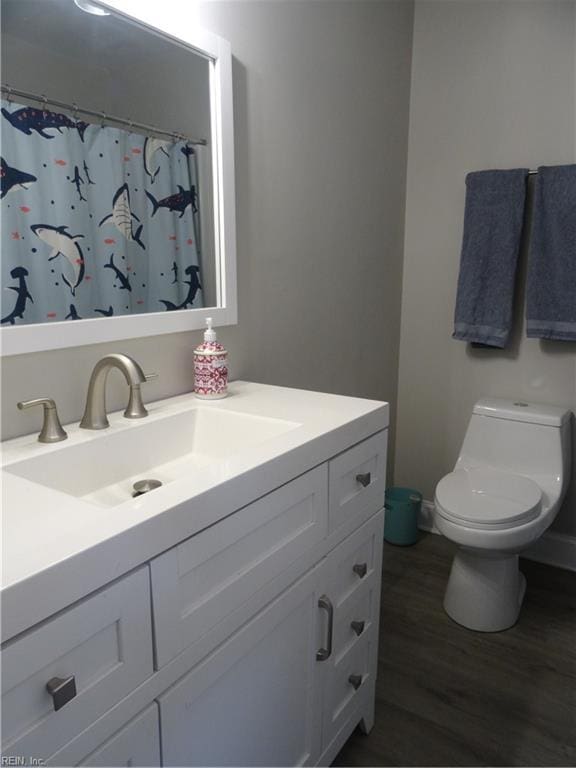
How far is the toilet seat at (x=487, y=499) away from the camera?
1.78 metres

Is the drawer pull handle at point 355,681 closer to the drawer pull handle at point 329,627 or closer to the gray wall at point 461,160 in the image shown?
the drawer pull handle at point 329,627

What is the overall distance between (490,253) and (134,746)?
2.04 meters

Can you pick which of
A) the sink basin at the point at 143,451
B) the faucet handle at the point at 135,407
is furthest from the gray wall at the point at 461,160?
the faucet handle at the point at 135,407

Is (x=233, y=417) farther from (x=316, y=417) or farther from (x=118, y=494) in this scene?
(x=118, y=494)

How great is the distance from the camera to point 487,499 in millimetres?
1897

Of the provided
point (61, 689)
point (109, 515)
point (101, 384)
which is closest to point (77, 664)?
point (61, 689)

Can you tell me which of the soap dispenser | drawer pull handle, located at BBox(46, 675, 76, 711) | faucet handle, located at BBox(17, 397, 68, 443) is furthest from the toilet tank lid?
drawer pull handle, located at BBox(46, 675, 76, 711)

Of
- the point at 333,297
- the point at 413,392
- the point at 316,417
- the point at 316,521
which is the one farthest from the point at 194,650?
the point at 413,392

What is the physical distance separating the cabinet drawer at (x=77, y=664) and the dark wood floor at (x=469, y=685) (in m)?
1.01

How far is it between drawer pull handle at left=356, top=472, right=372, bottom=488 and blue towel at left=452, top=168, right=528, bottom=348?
3.94 ft

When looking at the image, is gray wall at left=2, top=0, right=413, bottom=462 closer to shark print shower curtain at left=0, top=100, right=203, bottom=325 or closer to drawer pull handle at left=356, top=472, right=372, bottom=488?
shark print shower curtain at left=0, top=100, right=203, bottom=325

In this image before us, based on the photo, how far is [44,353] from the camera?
3.60ft

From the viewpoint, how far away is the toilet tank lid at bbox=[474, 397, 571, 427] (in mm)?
2107

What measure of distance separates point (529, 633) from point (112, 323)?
1.75 m
